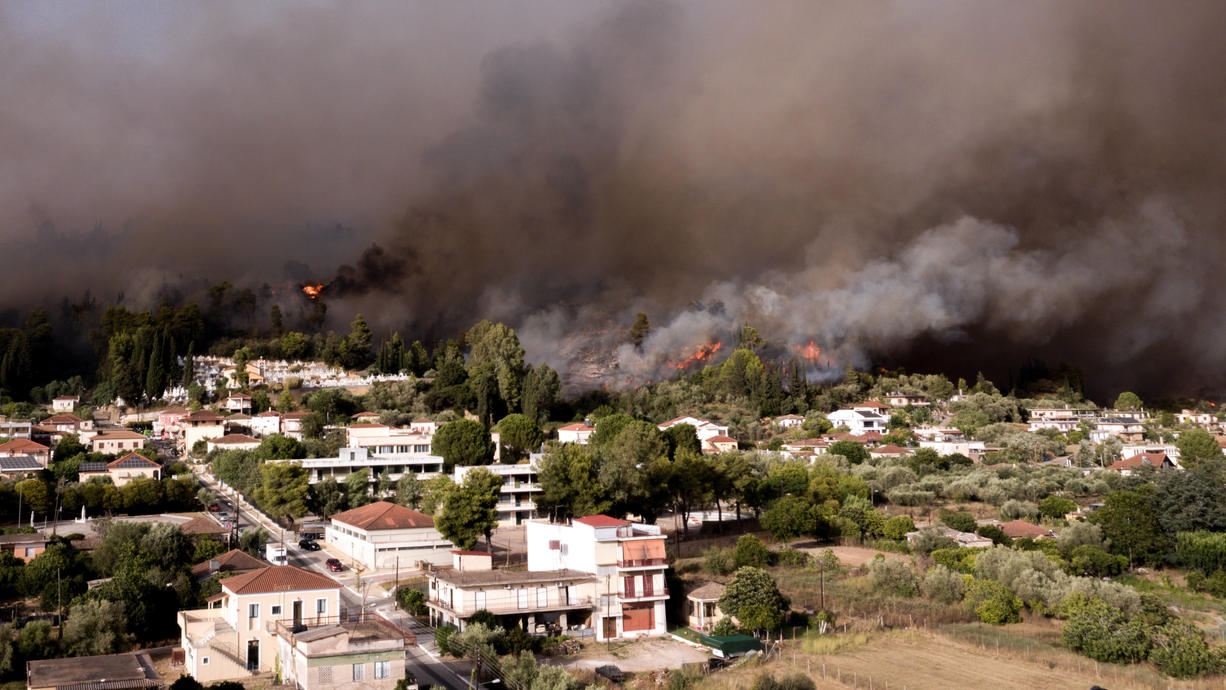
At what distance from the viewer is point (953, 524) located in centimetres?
3794

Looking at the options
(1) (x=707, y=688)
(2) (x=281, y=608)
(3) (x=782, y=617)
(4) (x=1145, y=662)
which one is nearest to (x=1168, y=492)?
(4) (x=1145, y=662)

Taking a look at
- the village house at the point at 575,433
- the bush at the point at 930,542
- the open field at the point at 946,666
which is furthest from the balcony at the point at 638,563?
the village house at the point at 575,433

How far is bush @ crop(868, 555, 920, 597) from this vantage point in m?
29.6

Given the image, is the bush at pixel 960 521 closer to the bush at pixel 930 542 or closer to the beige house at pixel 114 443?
the bush at pixel 930 542

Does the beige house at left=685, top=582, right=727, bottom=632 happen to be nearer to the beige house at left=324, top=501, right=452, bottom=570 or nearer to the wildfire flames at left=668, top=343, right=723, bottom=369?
the beige house at left=324, top=501, right=452, bottom=570

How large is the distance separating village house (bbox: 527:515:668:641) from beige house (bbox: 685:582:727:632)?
94 centimetres

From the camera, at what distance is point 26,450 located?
47344mm

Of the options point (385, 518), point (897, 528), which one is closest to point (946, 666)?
point (897, 528)

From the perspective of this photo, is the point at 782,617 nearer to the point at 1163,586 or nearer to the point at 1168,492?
the point at 1163,586

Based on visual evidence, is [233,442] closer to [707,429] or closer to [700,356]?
[707,429]

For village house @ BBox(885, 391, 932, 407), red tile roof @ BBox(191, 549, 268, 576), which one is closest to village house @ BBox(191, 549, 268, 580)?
red tile roof @ BBox(191, 549, 268, 576)

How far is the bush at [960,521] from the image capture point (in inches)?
1467

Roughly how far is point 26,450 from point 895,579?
41.8 m

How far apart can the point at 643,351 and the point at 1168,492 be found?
4784cm
